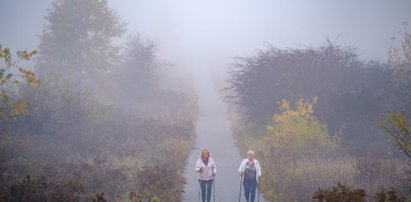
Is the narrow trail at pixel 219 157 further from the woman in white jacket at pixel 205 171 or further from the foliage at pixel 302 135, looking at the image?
the foliage at pixel 302 135

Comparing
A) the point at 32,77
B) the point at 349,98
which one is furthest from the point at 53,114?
the point at 349,98

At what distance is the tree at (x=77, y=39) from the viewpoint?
3469 centimetres

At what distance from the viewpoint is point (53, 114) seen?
2019 cm

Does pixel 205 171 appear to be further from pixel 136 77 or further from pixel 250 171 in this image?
pixel 136 77

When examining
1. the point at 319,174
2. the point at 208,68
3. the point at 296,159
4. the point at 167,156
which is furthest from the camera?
the point at 208,68

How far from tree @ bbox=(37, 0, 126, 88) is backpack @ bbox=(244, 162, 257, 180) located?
24.4 metres

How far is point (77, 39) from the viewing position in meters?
35.3

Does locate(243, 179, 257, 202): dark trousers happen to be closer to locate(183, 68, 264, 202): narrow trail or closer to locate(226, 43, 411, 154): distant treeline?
locate(183, 68, 264, 202): narrow trail

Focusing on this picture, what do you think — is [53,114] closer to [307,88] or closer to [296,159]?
[296,159]

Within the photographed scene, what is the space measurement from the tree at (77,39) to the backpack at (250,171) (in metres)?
24.4

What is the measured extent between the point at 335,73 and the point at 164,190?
1446 centimetres

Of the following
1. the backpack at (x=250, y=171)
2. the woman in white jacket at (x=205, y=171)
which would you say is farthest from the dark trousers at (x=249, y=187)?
the woman in white jacket at (x=205, y=171)

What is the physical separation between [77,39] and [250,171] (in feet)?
87.0

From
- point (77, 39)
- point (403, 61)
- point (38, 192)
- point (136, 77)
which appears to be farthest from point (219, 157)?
point (136, 77)
